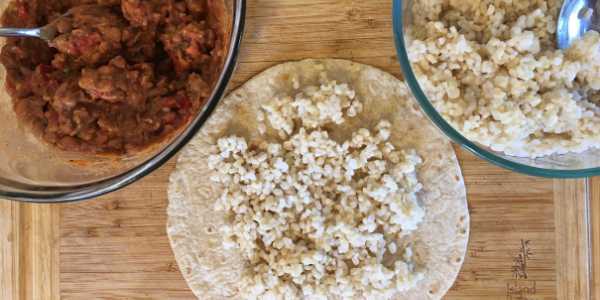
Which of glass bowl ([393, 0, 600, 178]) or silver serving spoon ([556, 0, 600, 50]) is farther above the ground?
silver serving spoon ([556, 0, 600, 50])

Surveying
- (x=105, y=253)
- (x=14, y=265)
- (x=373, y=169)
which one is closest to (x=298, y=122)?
(x=373, y=169)

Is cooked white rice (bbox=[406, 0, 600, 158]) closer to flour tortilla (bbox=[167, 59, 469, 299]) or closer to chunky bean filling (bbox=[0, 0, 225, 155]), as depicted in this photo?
flour tortilla (bbox=[167, 59, 469, 299])

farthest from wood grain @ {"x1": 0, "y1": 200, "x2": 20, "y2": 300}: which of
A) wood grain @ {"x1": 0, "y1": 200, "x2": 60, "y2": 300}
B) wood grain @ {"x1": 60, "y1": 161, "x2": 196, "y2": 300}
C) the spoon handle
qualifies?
the spoon handle

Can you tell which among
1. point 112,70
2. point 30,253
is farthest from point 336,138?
point 30,253

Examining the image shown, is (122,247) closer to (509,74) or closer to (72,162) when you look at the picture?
(72,162)

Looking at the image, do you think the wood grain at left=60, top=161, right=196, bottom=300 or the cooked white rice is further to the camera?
the wood grain at left=60, top=161, right=196, bottom=300

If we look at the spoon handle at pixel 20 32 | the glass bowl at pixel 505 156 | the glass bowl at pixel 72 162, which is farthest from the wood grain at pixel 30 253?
the glass bowl at pixel 505 156

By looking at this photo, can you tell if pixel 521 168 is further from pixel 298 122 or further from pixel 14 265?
pixel 14 265

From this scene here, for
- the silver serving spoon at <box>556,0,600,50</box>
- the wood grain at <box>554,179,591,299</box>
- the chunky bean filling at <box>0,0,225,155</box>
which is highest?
the silver serving spoon at <box>556,0,600,50</box>
